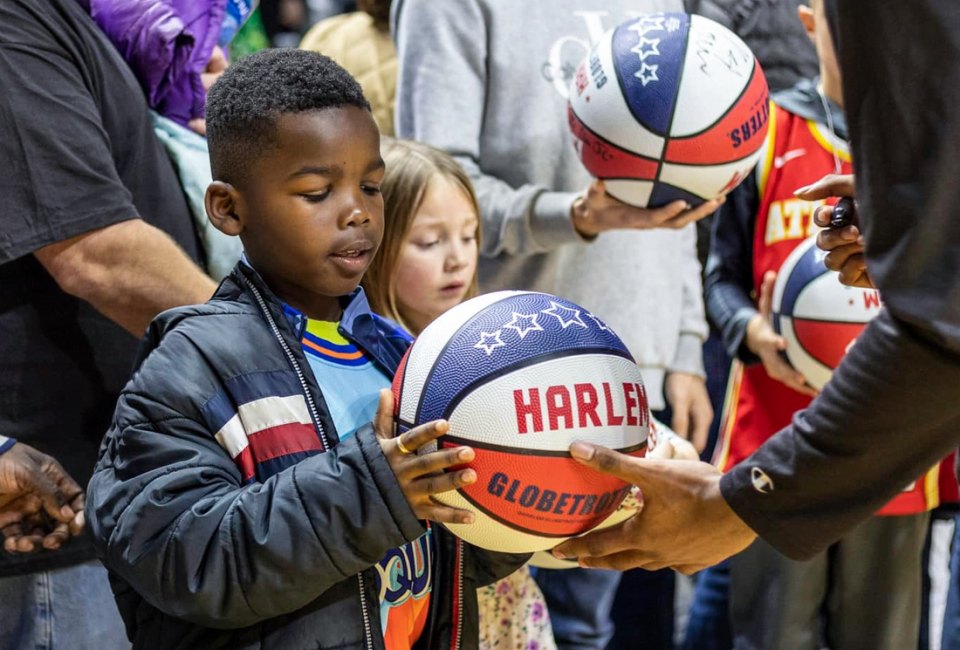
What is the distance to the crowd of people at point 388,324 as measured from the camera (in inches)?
68.7

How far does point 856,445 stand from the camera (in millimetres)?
1745

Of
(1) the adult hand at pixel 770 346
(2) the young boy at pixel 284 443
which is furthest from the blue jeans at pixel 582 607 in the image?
(2) the young boy at pixel 284 443

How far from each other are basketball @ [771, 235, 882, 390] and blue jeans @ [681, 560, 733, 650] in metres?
0.94

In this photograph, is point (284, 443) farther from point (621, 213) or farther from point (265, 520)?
point (621, 213)

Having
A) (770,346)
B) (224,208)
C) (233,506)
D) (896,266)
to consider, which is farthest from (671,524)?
(770,346)

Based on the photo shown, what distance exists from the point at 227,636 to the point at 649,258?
6.57 feet

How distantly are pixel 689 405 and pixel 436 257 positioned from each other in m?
1.22

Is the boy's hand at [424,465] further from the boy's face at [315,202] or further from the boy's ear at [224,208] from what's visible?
the boy's ear at [224,208]

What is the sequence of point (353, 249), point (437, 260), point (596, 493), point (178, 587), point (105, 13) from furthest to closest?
point (437, 260) → point (105, 13) → point (353, 249) → point (596, 493) → point (178, 587)

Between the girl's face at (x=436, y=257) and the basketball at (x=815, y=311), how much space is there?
0.93m

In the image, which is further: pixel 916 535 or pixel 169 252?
pixel 916 535

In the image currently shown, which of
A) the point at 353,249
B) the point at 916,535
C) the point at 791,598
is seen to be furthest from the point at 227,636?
the point at 916,535

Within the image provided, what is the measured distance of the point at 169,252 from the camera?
7.73 ft

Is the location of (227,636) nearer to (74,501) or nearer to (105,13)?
(74,501)
